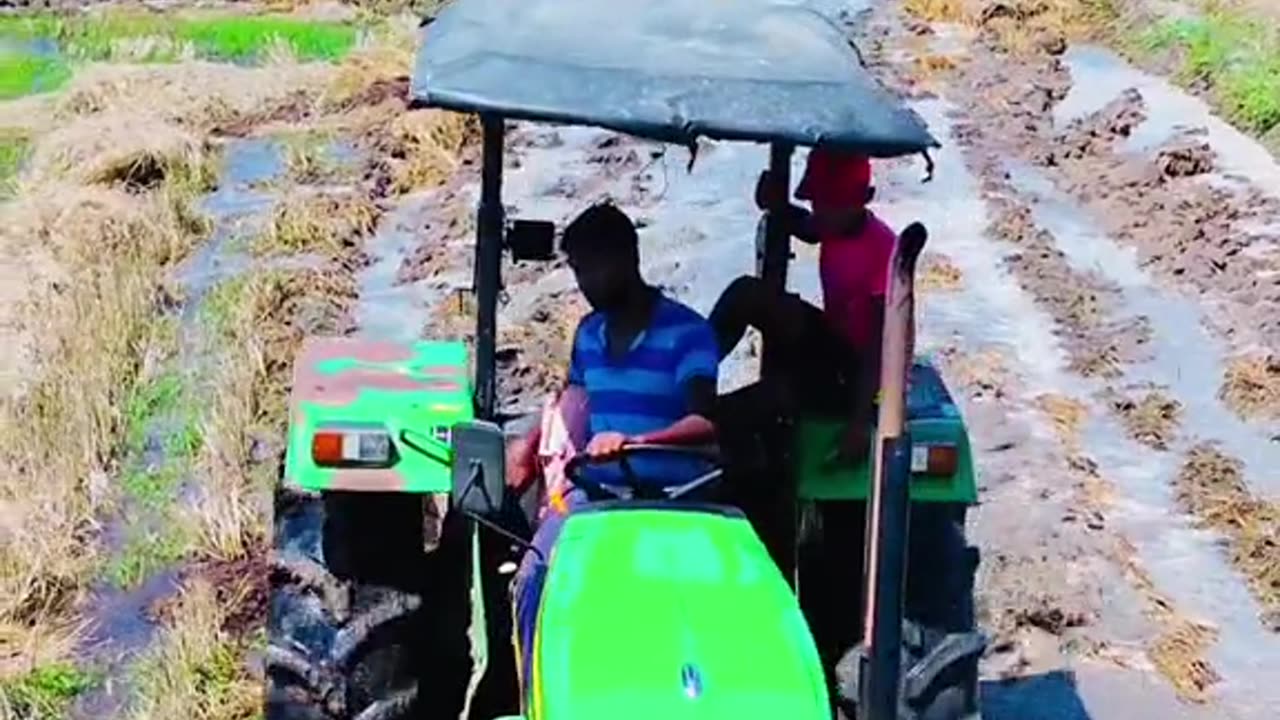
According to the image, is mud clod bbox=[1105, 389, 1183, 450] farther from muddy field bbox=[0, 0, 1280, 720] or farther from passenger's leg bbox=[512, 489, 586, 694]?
passenger's leg bbox=[512, 489, 586, 694]

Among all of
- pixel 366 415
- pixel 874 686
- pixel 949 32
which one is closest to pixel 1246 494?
pixel 366 415

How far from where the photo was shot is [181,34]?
22.1m

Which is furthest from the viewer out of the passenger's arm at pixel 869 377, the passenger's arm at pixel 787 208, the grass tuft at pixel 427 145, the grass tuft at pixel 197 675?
the grass tuft at pixel 427 145

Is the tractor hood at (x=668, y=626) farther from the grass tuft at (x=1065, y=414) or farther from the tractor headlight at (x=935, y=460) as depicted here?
the grass tuft at (x=1065, y=414)

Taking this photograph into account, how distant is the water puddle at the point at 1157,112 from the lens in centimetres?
1377

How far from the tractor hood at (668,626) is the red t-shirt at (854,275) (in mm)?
940

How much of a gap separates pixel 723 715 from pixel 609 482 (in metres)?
1.07

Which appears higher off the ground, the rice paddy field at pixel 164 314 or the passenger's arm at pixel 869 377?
the passenger's arm at pixel 869 377

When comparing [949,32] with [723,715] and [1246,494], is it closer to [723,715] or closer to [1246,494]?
[1246,494]

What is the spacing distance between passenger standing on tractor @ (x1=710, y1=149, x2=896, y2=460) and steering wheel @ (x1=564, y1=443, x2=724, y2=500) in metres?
0.51

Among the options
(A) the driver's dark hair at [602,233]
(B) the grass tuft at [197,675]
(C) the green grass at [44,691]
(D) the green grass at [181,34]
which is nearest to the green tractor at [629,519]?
(A) the driver's dark hair at [602,233]

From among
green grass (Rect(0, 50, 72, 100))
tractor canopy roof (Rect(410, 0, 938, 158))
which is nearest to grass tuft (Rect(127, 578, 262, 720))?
tractor canopy roof (Rect(410, 0, 938, 158))

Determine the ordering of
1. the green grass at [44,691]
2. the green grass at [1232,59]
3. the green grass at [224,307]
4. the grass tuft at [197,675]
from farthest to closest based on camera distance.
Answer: the green grass at [1232,59]
the green grass at [224,307]
the green grass at [44,691]
the grass tuft at [197,675]

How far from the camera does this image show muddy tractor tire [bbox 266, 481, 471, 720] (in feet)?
18.4
